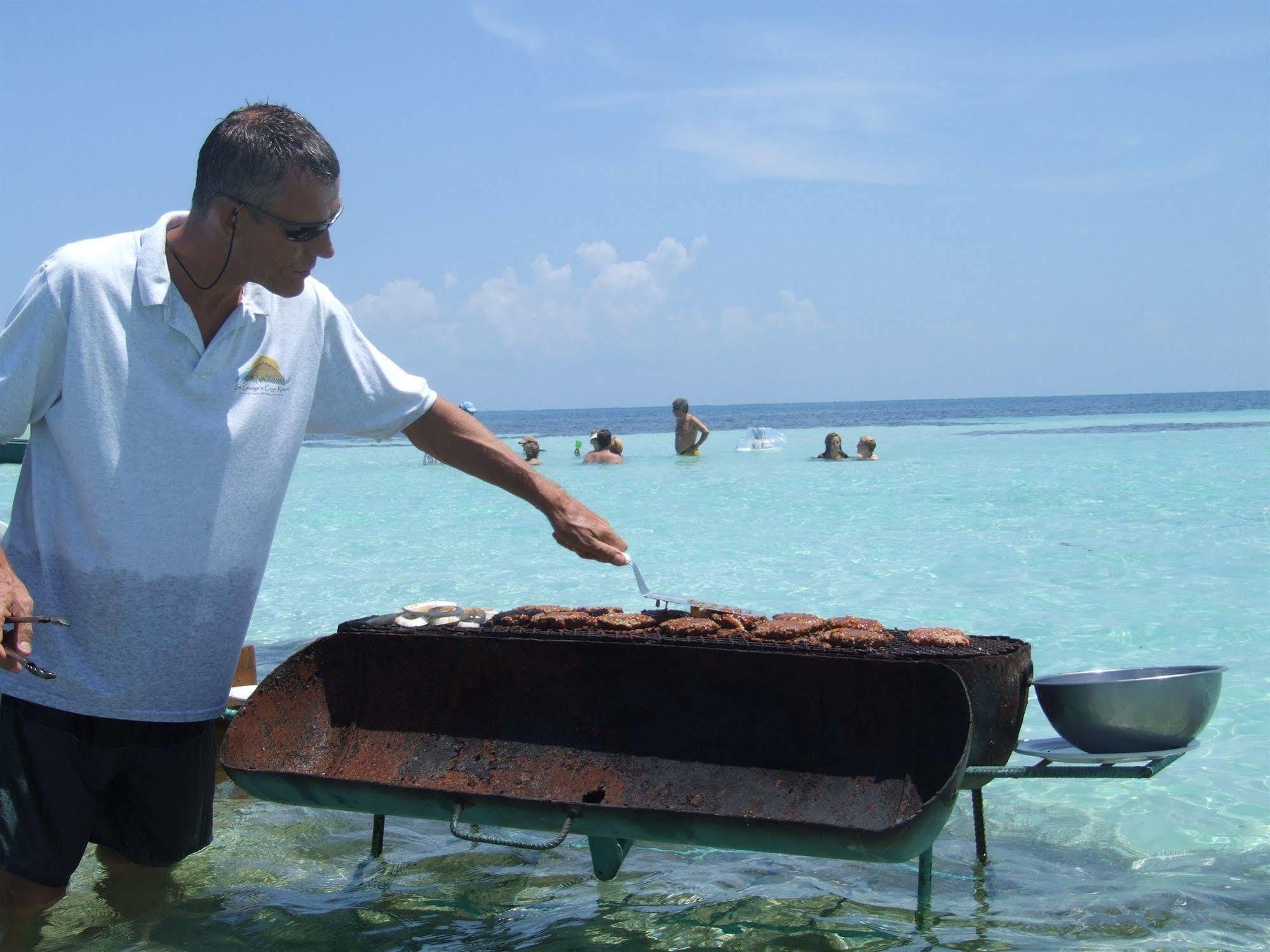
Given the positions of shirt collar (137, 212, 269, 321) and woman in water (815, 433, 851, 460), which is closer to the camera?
shirt collar (137, 212, 269, 321)

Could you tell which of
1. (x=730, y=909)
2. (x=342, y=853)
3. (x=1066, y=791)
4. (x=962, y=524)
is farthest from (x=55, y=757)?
(x=962, y=524)

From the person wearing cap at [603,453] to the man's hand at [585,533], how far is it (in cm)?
2007

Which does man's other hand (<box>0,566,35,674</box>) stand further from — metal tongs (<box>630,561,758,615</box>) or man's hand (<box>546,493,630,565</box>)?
metal tongs (<box>630,561,758,615</box>)

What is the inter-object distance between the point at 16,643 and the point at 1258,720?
5.73 m

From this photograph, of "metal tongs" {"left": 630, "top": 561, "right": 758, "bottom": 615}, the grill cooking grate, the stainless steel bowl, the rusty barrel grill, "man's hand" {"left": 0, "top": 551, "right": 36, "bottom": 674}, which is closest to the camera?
"man's hand" {"left": 0, "top": 551, "right": 36, "bottom": 674}

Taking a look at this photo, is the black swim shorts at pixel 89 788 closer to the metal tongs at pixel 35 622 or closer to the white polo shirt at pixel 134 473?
the white polo shirt at pixel 134 473

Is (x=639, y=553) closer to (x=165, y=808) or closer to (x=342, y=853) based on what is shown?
(x=342, y=853)

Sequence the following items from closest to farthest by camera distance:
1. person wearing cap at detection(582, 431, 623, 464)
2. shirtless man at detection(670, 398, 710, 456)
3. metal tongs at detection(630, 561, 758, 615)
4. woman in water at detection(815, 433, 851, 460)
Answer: metal tongs at detection(630, 561, 758, 615), woman in water at detection(815, 433, 851, 460), person wearing cap at detection(582, 431, 623, 464), shirtless man at detection(670, 398, 710, 456)

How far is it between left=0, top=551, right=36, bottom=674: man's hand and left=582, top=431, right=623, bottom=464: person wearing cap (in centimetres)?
2098

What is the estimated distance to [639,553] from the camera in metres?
12.4

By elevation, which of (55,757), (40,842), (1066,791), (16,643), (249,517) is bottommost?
(1066,791)

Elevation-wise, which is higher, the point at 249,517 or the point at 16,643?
the point at 249,517

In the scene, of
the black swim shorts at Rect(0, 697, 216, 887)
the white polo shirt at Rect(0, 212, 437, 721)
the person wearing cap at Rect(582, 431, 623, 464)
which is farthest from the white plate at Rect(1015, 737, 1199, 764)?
the person wearing cap at Rect(582, 431, 623, 464)

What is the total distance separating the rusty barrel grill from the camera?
2.91 meters
